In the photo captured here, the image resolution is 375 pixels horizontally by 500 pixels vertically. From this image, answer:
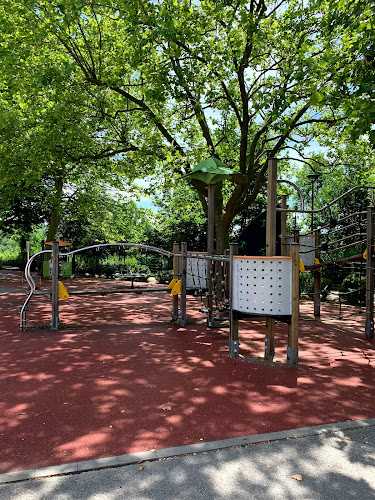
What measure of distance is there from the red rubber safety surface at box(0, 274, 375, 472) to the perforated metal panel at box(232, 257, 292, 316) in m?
0.81

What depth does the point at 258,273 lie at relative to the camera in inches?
211

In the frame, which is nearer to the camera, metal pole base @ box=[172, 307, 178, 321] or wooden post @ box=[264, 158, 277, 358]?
wooden post @ box=[264, 158, 277, 358]

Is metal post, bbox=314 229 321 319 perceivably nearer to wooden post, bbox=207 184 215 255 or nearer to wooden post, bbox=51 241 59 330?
wooden post, bbox=207 184 215 255

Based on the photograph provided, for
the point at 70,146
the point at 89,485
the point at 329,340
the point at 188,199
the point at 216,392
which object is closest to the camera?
the point at 89,485

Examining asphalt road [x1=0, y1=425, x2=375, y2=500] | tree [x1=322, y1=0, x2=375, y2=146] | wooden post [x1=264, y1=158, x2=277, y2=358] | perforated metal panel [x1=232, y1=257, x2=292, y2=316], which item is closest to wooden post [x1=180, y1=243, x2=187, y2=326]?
wooden post [x1=264, y1=158, x2=277, y2=358]

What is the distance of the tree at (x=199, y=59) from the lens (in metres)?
8.98

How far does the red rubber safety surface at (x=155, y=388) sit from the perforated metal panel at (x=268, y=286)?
0.81 meters

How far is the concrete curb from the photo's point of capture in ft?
8.62

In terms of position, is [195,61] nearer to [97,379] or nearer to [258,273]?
[258,273]

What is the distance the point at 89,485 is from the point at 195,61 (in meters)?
10.1

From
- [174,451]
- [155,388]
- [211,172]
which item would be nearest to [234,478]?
[174,451]

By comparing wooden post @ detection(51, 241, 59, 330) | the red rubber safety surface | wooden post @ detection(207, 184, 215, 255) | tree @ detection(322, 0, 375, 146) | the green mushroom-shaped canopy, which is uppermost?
tree @ detection(322, 0, 375, 146)

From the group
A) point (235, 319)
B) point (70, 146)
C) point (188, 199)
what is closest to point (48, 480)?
point (235, 319)

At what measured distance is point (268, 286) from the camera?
5.27 meters
